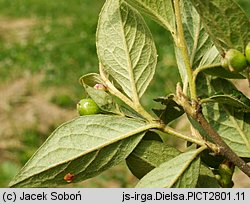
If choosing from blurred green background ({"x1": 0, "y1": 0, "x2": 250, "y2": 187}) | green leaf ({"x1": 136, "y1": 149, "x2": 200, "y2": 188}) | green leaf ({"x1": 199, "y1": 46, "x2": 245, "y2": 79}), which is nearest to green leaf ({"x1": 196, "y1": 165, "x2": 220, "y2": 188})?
green leaf ({"x1": 136, "y1": 149, "x2": 200, "y2": 188})

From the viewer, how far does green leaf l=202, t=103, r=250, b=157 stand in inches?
43.1

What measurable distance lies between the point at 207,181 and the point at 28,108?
5.33 meters

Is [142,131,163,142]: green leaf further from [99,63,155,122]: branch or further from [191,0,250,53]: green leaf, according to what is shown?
[191,0,250,53]: green leaf

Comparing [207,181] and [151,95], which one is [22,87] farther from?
[207,181]

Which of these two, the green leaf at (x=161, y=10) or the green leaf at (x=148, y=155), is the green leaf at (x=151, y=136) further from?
the green leaf at (x=161, y=10)

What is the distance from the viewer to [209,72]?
3.47ft

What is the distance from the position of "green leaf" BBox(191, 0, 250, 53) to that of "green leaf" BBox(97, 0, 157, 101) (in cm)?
17

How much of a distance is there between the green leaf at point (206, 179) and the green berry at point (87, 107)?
0.71ft

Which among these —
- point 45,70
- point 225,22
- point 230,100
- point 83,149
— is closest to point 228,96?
point 230,100

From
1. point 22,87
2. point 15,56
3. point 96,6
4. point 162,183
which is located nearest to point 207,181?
point 162,183

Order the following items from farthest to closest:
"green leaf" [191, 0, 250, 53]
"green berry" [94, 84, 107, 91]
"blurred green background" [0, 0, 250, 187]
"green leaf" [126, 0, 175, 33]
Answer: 1. "blurred green background" [0, 0, 250, 187]
2. "green berry" [94, 84, 107, 91]
3. "green leaf" [126, 0, 175, 33]
4. "green leaf" [191, 0, 250, 53]

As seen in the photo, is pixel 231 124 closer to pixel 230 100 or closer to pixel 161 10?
pixel 230 100

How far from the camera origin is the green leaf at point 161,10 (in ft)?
3.33

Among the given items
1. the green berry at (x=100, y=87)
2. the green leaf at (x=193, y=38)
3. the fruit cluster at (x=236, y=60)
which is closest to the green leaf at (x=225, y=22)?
the fruit cluster at (x=236, y=60)
